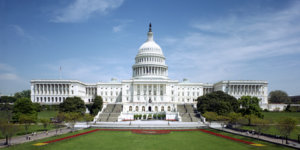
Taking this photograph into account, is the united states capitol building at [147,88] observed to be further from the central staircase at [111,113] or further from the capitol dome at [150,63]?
the central staircase at [111,113]

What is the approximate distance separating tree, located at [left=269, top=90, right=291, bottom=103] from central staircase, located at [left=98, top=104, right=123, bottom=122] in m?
115

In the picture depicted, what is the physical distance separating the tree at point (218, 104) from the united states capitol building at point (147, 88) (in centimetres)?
1254

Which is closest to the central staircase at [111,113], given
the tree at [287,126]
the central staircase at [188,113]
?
the central staircase at [188,113]

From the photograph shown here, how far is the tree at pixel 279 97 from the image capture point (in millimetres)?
154000

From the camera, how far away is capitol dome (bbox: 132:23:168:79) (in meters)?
120

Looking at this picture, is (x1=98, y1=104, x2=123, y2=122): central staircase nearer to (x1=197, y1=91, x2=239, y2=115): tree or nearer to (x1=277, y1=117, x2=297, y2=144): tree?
(x1=197, y1=91, x2=239, y2=115): tree

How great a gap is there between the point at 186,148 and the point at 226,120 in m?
31.1

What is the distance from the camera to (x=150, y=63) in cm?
11975

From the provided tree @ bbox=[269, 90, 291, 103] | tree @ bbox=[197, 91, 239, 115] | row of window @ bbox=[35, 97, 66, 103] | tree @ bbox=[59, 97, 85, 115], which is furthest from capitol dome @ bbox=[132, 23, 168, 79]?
tree @ bbox=[269, 90, 291, 103]

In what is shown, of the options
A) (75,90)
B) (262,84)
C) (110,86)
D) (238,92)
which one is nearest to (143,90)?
(110,86)

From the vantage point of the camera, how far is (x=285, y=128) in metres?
36.4

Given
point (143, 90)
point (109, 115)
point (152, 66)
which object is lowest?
point (109, 115)

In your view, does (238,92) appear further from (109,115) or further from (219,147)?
(219,147)

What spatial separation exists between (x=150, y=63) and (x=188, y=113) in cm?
4310
